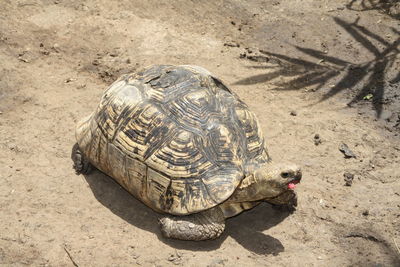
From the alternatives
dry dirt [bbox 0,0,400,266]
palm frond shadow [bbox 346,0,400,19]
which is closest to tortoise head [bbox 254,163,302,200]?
dry dirt [bbox 0,0,400,266]

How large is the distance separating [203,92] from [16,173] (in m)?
2.72

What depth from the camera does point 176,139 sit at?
5.50 meters

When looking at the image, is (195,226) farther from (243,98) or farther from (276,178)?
(243,98)

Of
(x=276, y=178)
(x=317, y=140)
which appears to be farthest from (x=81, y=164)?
(x=317, y=140)

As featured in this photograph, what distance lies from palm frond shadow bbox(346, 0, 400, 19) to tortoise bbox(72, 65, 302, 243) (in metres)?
5.51

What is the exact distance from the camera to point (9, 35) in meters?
8.99

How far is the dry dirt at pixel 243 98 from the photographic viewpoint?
5.64 m

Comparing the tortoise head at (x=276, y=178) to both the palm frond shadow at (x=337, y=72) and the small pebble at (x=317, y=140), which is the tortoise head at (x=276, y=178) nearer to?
the small pebble at (x=317, y=140)

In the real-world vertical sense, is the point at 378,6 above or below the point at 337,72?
above

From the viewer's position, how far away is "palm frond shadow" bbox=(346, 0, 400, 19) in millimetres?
10141

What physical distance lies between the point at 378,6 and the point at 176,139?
6.81 m

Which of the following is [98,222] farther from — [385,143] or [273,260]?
[385,143]

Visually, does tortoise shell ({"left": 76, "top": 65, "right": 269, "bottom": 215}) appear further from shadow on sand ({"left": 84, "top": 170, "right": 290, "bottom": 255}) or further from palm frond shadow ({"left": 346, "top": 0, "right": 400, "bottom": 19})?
palm frond shadow ({"left": 346, "top": 0, "right": 400, "bottom": 19})

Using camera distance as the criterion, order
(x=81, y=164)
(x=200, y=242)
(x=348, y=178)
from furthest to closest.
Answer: (x=348, y=178), (x=81, y=164), (x=200, y=242)
